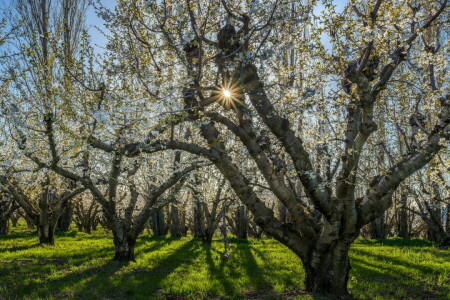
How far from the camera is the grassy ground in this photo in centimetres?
782

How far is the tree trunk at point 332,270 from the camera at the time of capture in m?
7.20

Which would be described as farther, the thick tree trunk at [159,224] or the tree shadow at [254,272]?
the thick tree trunk at [159,224]

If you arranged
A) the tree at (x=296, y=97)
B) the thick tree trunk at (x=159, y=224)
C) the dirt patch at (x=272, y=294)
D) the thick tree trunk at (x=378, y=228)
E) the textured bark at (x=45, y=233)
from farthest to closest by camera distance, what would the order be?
1. the thick tree trunk at (x=159, y=224)
2. the thick tree trunk at (x=378, y=228)
3. the textured bark at (x=45, y=233)
4. the dirt patch at (x=272, y=294)
5. the tree at (x=296, y=97)

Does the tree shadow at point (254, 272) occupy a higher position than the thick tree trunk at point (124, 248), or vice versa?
the thick tree trunk at point (124, 248)

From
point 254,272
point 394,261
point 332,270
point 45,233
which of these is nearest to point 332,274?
point 332,270

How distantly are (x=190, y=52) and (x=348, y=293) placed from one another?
5.44 m

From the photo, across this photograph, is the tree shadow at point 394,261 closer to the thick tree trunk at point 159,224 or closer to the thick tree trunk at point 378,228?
the thick tree trunk at point 378,228

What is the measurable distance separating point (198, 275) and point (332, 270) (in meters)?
3.67

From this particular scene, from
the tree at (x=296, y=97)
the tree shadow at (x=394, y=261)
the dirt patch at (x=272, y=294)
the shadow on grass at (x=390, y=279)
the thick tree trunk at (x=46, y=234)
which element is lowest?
the dirt patch at (x=272, y=294)

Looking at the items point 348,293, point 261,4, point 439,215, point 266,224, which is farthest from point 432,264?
point 261,4

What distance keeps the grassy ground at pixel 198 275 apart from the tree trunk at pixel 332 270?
1.39 ft

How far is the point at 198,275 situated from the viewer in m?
→ 9.67

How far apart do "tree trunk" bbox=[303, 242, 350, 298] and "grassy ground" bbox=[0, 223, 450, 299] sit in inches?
16.7

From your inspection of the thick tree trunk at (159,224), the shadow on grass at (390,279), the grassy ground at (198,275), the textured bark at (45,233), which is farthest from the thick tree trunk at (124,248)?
the thick tree trunk at (159,224)
